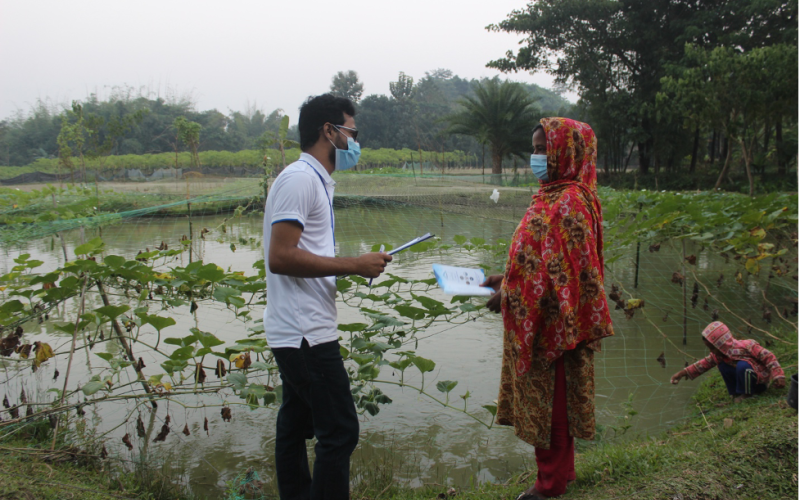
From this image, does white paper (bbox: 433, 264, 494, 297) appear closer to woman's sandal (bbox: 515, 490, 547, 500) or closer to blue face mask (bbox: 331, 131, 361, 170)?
blue face mask (bbox: 331, 131, 361, 170)

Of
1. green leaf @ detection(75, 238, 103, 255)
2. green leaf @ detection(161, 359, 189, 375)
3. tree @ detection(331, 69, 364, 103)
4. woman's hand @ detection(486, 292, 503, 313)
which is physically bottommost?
green leaf @ detection(161, 359, 189, 375)

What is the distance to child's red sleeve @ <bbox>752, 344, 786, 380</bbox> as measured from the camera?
9.61ft

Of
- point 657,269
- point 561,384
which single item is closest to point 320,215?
point 561,384

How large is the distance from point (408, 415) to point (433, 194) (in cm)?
993

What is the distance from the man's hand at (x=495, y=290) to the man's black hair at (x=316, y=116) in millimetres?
811

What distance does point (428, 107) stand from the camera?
157 ft

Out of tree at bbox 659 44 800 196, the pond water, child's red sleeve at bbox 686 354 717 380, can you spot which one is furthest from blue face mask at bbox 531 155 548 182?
tree at bbox 659 44 800 196

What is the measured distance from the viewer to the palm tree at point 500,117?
23.7 meters

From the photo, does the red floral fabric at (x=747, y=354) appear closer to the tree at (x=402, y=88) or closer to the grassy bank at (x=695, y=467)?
the grassy bank at (x=695, y=467)

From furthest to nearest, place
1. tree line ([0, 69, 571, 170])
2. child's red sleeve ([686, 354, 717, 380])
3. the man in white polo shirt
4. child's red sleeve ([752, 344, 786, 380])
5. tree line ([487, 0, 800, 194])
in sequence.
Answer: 1. tree line ([0, 69, 571, 170])
2. tree line ([487, 0, 800, 194])
3. child's red sleeve ([686, 354, 717, 380])
4. child's red sleeve ([752, 344, 786, 380])
5. the man in white polo shirt

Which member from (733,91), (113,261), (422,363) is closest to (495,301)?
(422,363)

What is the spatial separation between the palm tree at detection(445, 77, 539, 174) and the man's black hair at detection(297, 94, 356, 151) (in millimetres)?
22457

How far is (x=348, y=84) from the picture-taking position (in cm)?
4231

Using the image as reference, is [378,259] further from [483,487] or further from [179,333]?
[179,333]
